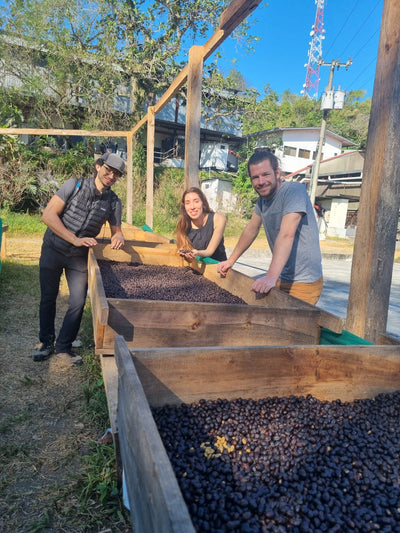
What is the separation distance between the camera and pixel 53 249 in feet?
12.3

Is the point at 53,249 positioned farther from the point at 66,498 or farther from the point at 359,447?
the point at 359,447

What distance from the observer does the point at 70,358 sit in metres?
3.91

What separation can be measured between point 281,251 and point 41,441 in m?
2.19

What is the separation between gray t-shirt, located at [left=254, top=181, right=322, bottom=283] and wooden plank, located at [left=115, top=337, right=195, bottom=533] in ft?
6.21

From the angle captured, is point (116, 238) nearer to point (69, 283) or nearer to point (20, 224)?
point (69, 283)

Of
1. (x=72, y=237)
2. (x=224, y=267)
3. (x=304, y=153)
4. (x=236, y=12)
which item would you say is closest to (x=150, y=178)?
(x=236, y=12)

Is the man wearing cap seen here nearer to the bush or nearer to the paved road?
the paved road

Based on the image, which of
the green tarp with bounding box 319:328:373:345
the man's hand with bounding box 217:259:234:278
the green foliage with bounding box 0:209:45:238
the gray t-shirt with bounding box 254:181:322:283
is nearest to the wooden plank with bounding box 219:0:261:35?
the gray t-shirt with bounding box 254:181:322:283

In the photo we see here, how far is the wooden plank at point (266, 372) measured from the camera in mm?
1498

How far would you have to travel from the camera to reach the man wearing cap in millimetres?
3582

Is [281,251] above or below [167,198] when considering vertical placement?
below

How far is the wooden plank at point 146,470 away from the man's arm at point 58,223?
2481 mm

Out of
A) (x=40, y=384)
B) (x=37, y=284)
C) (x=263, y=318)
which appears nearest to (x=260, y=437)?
(x=263, y=318)

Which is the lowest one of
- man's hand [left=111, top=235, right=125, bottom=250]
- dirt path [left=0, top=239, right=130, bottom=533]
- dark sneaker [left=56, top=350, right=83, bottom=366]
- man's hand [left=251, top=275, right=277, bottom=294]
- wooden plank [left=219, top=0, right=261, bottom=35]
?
dirt path [left=0, top=239, right=130, bottom=533]
